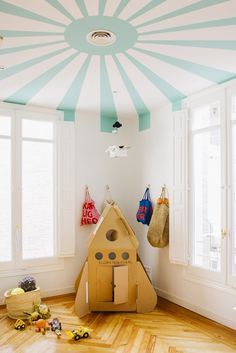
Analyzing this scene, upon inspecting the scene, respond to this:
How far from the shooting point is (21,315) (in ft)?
11.2

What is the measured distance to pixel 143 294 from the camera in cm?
363

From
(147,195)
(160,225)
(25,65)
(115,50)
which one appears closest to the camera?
(115,50)

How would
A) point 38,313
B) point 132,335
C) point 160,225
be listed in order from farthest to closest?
1. point 160,225
2. point 38,313
3. point 132,335

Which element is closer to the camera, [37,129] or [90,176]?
[37,129]

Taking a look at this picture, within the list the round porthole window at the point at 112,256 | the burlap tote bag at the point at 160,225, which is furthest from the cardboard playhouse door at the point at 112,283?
the burlap tote bag at the point at 160,225

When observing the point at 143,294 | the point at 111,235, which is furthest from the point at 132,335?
the point at 111,235

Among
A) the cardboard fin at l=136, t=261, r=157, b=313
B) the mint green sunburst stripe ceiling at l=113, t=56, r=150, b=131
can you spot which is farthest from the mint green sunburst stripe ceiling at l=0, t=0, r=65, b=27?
the cardboard fin at l=136, t=261, r=157, b=313

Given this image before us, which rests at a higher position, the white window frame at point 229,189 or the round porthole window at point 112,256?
the white window frame at point 229,189

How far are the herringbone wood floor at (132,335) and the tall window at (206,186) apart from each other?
0.62 metres

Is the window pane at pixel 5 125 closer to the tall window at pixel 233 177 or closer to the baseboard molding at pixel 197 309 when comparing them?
the tall window at pixel 233 177

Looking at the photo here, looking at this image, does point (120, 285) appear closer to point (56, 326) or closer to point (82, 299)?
Answer: point (82, 299)

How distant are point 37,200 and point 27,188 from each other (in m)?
0.21

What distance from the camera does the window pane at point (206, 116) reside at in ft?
11.2

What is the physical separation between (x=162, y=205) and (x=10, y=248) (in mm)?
1980
